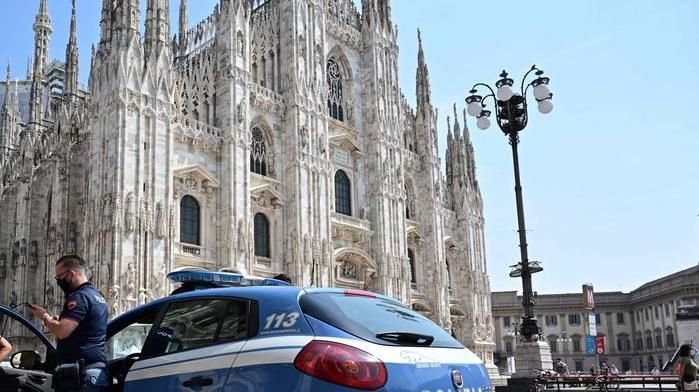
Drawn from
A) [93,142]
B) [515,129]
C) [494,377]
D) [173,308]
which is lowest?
[494,377]

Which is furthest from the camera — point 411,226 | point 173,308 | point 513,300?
point 513,300

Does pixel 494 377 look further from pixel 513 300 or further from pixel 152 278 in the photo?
pixel 513 300

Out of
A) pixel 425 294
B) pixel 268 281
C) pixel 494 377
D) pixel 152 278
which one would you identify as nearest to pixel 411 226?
pixel 425 294

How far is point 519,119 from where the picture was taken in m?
17.1

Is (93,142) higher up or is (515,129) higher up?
(93,142)

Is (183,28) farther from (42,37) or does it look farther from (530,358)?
(530,358)

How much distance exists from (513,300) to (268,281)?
222ft

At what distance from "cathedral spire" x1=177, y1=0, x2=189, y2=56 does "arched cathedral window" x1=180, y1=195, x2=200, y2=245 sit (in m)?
12.1

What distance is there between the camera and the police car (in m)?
3.86

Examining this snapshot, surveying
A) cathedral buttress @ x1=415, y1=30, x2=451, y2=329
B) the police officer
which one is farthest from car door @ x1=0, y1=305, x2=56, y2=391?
cathedral buttress @ x1=415, y1=30, x2=451, y2=329

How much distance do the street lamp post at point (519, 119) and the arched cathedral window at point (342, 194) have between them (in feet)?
59.9

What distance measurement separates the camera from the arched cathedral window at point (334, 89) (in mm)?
37219

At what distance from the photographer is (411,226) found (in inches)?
1543

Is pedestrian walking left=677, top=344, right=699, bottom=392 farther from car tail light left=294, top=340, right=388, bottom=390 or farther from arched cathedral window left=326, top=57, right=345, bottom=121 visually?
arched cathedral window left=326, top=57, right=345, bottom=121
